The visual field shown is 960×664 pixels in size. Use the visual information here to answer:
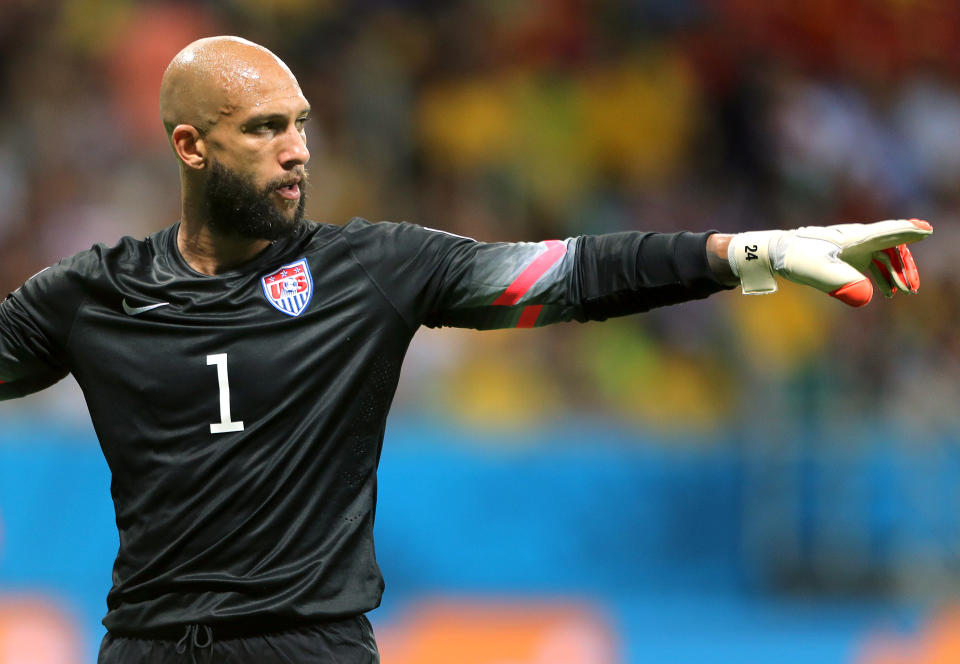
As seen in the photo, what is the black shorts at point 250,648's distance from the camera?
3025 millimetres

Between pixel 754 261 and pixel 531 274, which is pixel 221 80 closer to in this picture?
pixel 531 274

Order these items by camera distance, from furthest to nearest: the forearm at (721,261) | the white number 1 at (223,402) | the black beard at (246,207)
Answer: the black beard at (246,207) → the white number 1 at (223,402) → the forearm at (721,261)

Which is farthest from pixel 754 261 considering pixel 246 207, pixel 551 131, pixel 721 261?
pixel 551 131

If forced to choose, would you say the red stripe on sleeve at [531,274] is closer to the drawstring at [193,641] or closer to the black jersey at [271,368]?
the black jersey at [271,368]

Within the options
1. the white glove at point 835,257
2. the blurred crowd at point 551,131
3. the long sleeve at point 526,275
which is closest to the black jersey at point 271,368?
the long sleeve at point 526,275

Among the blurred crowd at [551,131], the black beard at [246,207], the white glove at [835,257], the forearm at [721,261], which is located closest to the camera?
the white glove at [835,257]

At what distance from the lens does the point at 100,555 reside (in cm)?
685

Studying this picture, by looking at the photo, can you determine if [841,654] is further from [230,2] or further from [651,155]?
[230,2]

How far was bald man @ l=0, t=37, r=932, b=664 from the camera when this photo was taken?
120 inches

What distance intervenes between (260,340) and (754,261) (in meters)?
1.14

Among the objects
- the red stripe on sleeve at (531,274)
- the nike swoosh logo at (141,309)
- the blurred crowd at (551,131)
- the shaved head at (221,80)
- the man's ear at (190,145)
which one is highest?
the blurred crowd at (551,131)

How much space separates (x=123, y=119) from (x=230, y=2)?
1.07 m

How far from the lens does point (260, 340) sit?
125 inches

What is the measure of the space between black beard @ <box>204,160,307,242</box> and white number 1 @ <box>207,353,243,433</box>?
1.08ft
